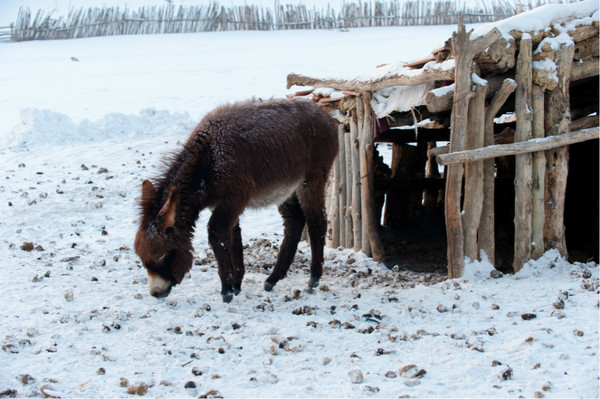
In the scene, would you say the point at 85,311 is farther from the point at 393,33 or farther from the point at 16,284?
the point at 393,33

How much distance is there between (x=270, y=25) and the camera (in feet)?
74.4

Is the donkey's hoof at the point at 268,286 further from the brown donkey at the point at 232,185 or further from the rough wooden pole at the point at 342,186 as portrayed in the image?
the rough wooden pole at the point at 342,186

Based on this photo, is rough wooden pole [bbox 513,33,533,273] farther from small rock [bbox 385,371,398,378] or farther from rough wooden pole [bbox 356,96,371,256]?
small rock [bbox 385,371,398,378]

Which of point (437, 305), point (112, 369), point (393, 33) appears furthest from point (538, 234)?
point (393, 33)

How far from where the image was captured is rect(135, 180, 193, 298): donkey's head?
482 centimetres

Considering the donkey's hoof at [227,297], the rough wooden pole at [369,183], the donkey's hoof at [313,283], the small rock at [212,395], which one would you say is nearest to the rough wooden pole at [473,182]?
the rough wooden pole at [369,183]

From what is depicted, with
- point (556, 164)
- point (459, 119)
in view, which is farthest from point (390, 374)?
point (556, 164)

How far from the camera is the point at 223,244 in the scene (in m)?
5.10

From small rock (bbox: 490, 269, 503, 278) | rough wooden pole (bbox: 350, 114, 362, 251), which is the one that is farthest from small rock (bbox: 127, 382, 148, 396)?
rough wooden pole (bbox: 350, 114, 362, 251)

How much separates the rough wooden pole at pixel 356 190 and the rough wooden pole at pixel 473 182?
1792mm

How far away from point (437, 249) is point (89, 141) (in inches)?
300

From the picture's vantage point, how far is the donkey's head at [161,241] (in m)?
4.82

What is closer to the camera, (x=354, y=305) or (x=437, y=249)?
(x=354, y=305)

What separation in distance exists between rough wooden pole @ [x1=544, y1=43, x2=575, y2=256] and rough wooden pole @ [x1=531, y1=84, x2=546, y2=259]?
0.10m
